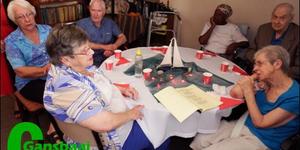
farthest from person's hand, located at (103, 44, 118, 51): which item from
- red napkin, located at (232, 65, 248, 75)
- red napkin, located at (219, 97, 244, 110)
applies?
red napkin, located at (219, 97, 244, 110)

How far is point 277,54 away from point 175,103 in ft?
1.81

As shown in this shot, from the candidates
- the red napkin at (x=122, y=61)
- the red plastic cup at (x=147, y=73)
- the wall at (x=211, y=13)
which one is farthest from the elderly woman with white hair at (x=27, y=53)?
the wall at (x=211, y=13)

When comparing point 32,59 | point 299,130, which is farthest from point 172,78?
point 32,59

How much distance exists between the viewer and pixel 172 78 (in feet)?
4.82

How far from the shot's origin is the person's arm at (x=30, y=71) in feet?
5.45

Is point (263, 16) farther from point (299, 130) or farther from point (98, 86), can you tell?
point (98, 86)

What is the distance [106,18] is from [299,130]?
171cm

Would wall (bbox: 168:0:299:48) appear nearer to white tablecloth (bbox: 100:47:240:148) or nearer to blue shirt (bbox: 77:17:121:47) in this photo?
white tablecloth (bbox: 100:47:240:148)

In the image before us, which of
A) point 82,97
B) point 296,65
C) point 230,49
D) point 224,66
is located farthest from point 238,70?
point 82,97

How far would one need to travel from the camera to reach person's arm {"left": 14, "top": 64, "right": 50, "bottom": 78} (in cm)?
166

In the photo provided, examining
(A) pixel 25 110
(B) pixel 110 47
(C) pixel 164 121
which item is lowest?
(A) pixel 25 110

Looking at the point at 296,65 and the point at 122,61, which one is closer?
the point at 296,65

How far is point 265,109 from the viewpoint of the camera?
1066 mm

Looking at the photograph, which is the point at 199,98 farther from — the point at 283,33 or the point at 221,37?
the point at 283,33
